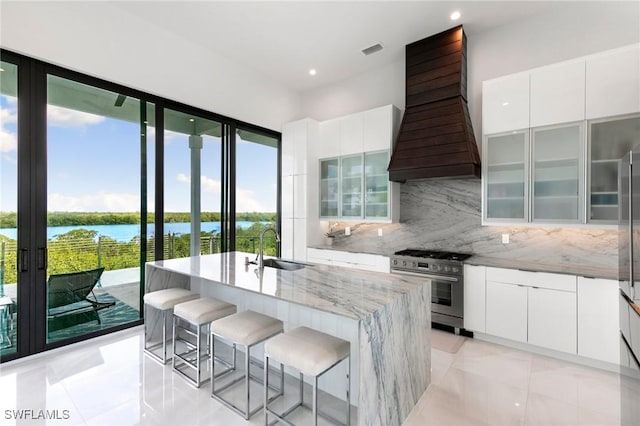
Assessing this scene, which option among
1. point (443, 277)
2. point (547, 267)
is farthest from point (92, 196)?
point (547, 267)

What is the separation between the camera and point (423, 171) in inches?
143

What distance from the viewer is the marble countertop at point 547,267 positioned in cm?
269

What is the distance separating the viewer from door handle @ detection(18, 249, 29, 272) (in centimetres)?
270

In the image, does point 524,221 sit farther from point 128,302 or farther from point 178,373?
point 128,302

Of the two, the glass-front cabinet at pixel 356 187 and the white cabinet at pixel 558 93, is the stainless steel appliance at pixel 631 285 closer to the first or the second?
the white cabinet at pixel 558 93

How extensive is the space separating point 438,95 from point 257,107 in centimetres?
270

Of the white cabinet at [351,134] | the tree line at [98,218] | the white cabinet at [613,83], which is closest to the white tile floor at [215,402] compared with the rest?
the tree line at [98,218]

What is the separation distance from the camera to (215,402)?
2189 mm

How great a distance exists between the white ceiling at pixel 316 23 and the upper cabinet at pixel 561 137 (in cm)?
80

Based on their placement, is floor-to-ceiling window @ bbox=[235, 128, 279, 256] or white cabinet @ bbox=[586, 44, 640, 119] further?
floor-to-ceiling window @ bbox=[235, 128, 279, 256]

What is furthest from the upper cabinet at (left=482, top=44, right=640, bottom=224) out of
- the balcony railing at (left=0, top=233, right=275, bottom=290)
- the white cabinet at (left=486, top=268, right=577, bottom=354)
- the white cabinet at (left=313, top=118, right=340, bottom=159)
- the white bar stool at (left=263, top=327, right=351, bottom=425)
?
the balcony railing at (left=0, top=233, right=275, bottom=290)

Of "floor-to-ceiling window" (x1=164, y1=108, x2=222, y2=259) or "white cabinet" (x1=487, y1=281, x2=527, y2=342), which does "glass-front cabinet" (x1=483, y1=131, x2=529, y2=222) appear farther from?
"floor-to-ceiling window" (x1=164, y1=108, x2=222, y2=259)

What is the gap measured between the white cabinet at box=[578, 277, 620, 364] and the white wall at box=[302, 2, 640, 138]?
1982 millimetres

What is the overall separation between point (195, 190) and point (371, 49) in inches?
121
